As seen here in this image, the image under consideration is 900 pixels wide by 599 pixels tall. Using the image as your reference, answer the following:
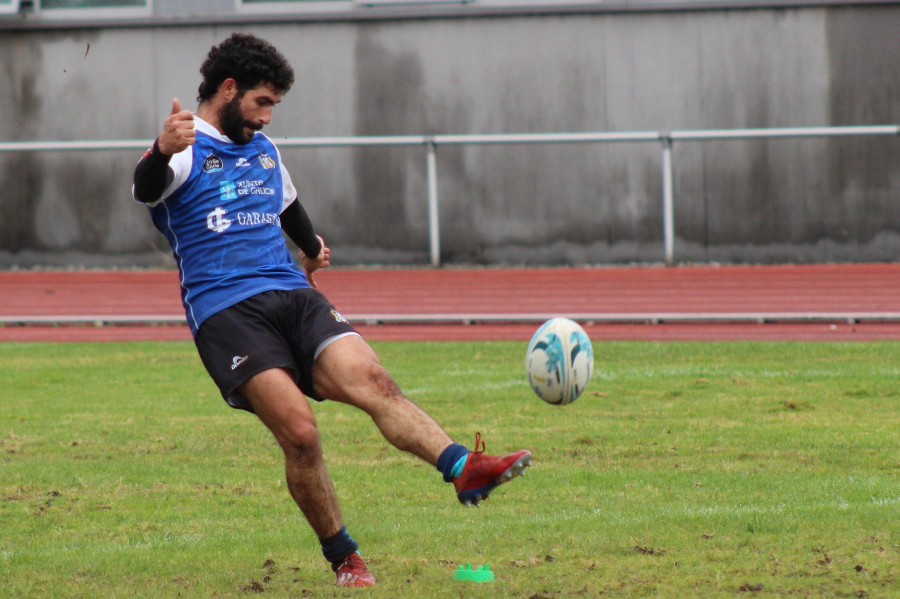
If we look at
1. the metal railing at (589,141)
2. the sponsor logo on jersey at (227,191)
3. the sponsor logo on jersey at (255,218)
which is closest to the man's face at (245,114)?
the sponsor logo on jersey at (227,191)

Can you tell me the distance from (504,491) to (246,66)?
2.92 meters

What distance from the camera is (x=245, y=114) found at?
5.42 meters

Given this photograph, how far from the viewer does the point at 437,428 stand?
16.1 feet

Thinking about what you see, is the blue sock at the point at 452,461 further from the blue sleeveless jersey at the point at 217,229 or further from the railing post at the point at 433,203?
the railing post at the point at 433,203

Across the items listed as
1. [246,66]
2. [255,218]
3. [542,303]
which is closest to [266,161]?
[255,218]

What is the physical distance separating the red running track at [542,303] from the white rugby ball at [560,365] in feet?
28.6

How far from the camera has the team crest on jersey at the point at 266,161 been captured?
5512 mm

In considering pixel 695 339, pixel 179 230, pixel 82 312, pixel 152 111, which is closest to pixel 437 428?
pixel 179 230

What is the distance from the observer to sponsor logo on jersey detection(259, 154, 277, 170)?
18.1 ft

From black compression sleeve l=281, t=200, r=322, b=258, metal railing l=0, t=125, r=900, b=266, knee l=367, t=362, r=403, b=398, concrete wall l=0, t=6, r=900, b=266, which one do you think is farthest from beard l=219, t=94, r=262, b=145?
concrete wall l=0, t=6, r=900, b=266

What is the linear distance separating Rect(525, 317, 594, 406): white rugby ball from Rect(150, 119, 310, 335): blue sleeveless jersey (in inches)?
50.2

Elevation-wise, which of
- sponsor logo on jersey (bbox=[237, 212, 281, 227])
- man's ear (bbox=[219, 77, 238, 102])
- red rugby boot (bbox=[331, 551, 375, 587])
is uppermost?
man's ear (bbox=[219, 77, 238, 102])

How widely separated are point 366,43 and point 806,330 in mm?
9387

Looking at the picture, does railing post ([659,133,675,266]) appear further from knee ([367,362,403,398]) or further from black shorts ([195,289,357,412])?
knee ([367,362,403,398])
